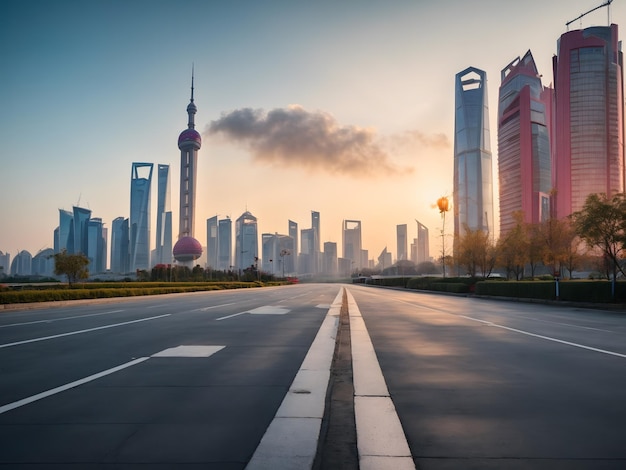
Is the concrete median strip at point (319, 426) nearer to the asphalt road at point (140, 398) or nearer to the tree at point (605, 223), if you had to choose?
the asphalt road at point (140, 398)

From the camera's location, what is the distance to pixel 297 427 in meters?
4.36

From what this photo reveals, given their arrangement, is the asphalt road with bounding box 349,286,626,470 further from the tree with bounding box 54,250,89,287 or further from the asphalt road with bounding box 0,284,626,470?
the tree with bounding box 54,250,89,287

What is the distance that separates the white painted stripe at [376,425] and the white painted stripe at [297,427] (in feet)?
1.28

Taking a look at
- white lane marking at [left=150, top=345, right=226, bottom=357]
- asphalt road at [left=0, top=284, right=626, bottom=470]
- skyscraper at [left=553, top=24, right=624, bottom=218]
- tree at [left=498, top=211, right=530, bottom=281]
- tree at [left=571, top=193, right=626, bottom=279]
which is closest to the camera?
asphalt road at [left=0, top=284, right=626, bottom=470]

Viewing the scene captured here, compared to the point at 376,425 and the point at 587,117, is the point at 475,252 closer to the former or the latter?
the point at 376,425

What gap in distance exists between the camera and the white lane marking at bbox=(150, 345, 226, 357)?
8.66 m

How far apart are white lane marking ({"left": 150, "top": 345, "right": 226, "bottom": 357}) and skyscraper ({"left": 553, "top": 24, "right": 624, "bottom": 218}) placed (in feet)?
628

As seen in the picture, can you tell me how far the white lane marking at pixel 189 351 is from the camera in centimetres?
866

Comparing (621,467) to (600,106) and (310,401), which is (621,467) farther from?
(600,106)

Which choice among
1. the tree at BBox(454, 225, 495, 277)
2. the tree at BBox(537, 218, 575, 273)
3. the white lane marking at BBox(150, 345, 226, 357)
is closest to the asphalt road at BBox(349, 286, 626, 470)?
the white lane marking at BBox(150, 345, 226, 357)

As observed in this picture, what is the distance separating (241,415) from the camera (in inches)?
192

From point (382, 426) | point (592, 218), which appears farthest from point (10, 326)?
point (592, 218)

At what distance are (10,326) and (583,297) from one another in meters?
27.4

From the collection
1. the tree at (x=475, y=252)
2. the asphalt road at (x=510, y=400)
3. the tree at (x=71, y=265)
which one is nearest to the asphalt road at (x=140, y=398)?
the asphalt road at (x=510, y=400)
